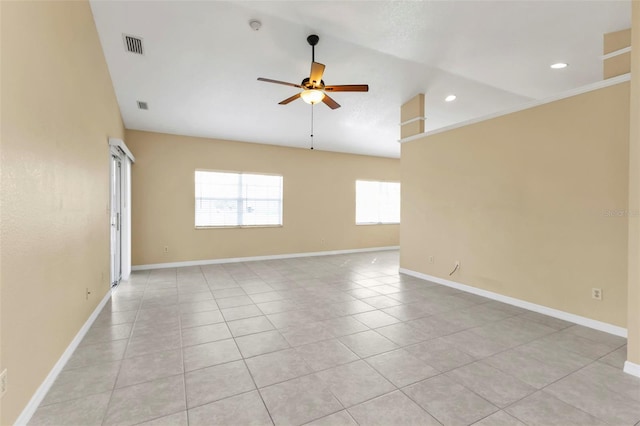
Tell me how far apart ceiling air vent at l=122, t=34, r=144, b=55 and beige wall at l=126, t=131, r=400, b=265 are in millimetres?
2767

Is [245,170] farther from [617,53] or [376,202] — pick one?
[617,53]

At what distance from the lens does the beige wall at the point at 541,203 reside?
2893 millimetres

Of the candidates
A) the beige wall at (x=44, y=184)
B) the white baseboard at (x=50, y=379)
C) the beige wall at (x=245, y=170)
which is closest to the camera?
the beige wall at (x=44, y=184)

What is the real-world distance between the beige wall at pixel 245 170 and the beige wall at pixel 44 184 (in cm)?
287

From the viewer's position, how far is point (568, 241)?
3.20 metres

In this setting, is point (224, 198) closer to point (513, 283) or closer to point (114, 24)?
point (114, 24)

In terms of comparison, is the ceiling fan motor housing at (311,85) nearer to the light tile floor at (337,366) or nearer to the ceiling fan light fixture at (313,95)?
the ceiling fan light fixture at (313,95)

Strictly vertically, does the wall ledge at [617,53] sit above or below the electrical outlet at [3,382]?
above

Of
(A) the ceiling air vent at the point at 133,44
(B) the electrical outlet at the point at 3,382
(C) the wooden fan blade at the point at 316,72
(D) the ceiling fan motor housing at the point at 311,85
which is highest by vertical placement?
(A) the ceiling air vent at the point at 133,44

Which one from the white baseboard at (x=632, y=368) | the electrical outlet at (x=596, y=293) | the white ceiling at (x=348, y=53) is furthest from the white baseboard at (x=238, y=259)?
the white baseboard at (x=632, y=368)

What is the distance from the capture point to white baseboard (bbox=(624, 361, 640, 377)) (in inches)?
83.7

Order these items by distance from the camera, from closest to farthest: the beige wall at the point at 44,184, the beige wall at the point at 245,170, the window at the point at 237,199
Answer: the beige wall at the point at 44,184 → the beige wall at the point at 245,170 → the window at the point at 237,199

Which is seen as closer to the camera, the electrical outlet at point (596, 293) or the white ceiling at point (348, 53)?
the white ceiling at point (348, 53)

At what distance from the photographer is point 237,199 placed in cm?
676
